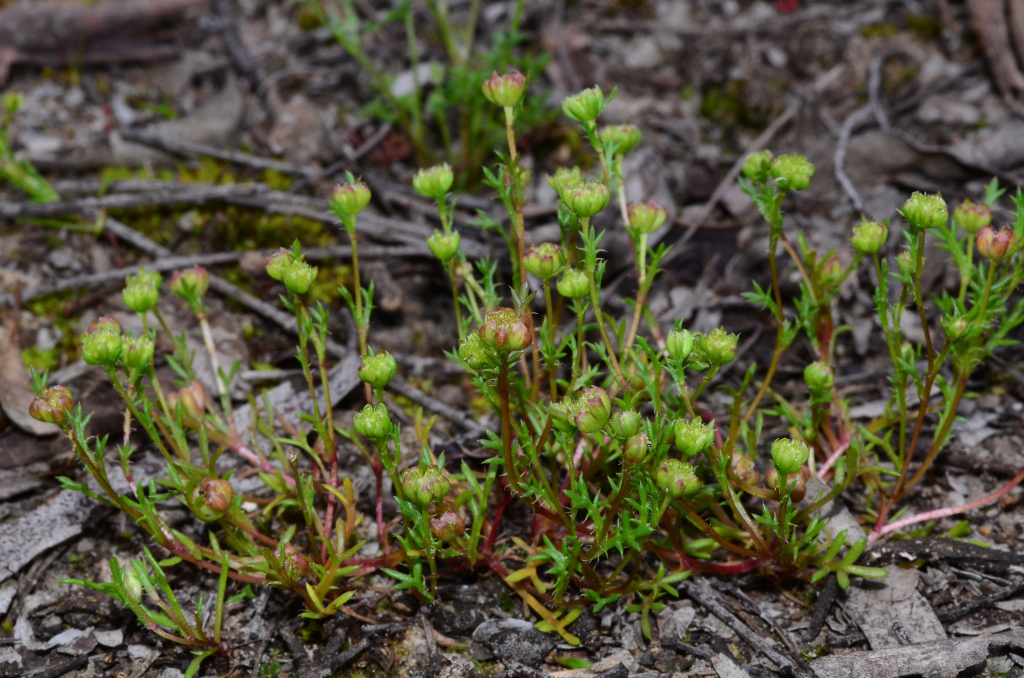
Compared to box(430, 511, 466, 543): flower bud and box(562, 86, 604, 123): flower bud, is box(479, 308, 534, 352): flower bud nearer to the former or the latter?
box(430, 511, 466, 543): flower bud

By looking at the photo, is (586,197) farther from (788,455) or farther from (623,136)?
(788,455)

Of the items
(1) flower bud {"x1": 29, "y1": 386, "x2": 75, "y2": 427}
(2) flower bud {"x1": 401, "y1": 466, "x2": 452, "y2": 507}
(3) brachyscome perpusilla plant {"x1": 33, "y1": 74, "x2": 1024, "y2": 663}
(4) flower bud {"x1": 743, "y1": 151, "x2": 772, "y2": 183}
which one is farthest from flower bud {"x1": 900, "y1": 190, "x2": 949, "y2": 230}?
(1) flower bud {"x1": 29, "y1": 386, "x2": 75, "y2": 427}

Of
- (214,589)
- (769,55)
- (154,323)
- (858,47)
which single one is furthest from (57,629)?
(858,47)

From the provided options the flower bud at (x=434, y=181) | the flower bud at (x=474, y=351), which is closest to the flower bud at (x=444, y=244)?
the flower bud at (x=434, y=181)

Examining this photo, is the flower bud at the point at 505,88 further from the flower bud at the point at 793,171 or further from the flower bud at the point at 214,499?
the flower bud at the point at 214,499

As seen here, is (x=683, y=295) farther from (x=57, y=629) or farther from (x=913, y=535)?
(x=57, y=629)

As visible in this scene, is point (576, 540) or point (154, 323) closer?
point (576, 540)
